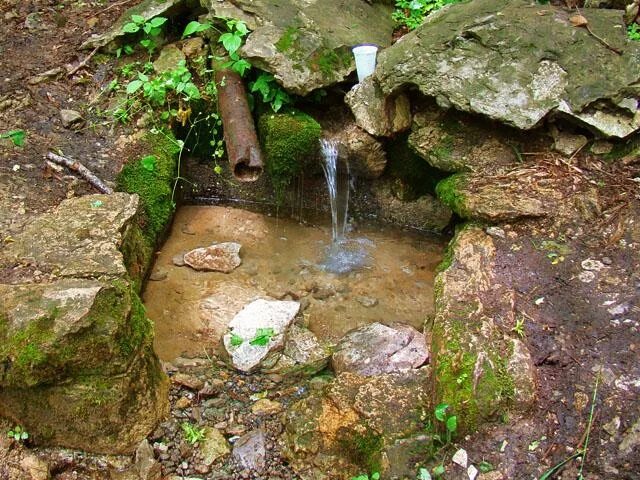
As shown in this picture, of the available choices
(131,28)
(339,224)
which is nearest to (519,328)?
(339,224)

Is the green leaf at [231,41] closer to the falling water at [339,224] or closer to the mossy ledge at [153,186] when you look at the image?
the mossy ledge at [153,186]

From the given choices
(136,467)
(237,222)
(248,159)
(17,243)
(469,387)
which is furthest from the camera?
(237,222)

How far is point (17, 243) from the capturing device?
11.2 feet

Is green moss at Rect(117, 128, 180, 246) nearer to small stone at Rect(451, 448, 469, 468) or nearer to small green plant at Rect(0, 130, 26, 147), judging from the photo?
small green plant at Rect(0, 130, 26, 147)

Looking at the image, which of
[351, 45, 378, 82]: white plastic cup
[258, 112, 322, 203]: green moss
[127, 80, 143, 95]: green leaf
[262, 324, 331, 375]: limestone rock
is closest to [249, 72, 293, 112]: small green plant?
[258, 112, 322, 203]: green moss

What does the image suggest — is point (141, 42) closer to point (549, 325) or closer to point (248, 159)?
point (248, 159)

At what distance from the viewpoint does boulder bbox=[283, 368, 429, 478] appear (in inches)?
115

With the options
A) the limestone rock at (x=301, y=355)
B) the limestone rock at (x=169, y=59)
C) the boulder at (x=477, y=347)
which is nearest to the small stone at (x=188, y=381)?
the limestone rock at (x=301, y=355)

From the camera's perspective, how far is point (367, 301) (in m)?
Answer: 4.43

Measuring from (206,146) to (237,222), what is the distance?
725 mm

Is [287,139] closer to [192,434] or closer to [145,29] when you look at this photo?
[145,29]

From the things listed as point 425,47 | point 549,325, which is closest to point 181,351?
point 549,325

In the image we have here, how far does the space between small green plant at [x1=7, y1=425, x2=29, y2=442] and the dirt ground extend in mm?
1136

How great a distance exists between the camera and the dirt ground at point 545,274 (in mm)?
2656
